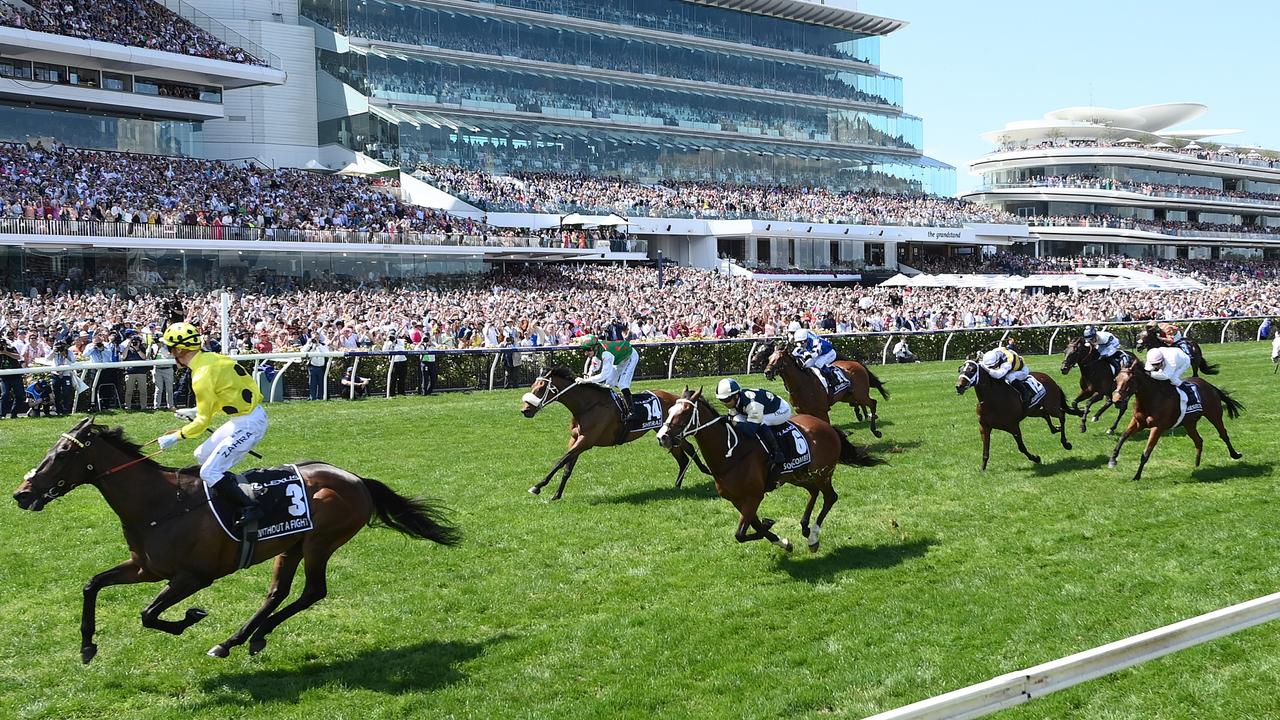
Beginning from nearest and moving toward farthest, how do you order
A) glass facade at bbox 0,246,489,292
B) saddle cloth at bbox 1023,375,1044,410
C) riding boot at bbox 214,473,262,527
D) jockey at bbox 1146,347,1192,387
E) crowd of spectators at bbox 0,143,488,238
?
1. riding boot at bbox 214,473,262,527
2. jockey at bbox 1146,347,1192,387
3. saddle cloth at bbox 1023,375,1044,410
4. glass facade at bbox 0,246,489,292
5. crowd of spectators at bbox 0,143,488,238

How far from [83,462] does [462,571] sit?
2.66 metres

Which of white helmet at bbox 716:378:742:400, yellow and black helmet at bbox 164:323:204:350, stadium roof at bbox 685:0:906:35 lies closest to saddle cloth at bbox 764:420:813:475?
white helmet at bbox 716:378:742:400

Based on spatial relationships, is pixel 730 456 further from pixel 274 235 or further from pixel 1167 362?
pixel 274 235

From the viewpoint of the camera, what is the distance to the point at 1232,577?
6.89 m

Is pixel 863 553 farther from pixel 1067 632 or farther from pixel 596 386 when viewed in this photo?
pixel 596 386

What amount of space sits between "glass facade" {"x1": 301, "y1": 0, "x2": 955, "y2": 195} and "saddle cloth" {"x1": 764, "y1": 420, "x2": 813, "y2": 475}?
3978 centimetres

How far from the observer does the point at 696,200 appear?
51.0m

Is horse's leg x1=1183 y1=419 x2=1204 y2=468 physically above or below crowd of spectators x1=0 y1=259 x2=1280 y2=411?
below

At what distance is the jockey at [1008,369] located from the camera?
1080cm

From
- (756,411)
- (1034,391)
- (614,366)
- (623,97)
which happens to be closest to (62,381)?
(614,366)

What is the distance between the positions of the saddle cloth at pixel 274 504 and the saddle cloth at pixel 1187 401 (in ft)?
25.1

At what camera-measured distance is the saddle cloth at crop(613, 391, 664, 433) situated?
1047cm

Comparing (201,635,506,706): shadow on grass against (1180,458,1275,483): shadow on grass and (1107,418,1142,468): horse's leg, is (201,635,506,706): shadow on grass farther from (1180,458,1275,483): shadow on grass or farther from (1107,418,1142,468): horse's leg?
(1180,458,1275,483): shadow on grass

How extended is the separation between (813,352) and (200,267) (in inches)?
893
